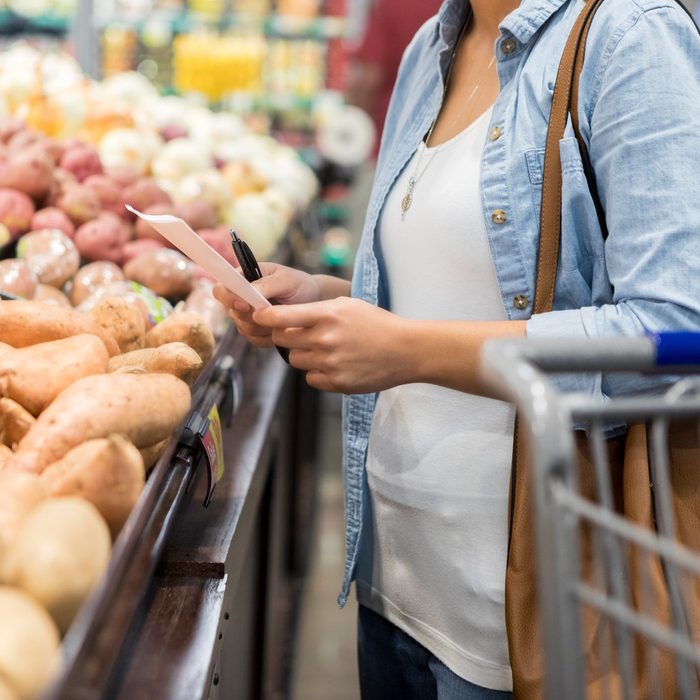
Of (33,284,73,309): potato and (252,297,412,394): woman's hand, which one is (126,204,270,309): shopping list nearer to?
(252,297,412,394): woman's hand

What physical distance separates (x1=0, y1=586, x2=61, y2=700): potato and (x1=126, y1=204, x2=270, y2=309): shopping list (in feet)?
1.52

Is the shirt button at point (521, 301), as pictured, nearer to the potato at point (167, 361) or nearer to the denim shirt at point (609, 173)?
the denim shirt at point (609, 173)

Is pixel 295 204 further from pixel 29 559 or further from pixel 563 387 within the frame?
pixel 29 559

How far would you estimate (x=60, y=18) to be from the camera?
209 inches

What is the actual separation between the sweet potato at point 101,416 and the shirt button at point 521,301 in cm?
44

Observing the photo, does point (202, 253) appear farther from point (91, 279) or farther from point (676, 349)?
point (91, 279)

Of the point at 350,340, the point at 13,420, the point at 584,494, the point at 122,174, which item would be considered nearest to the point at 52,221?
the point at 122,174

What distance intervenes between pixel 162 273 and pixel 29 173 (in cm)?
46

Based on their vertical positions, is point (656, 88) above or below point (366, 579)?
above

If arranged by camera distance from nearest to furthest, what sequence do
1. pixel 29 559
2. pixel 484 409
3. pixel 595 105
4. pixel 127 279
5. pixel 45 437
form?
pixel 29 559 → pixel 45 437 → pixel 595 105 → pixel 484 409 → pixel 127 279

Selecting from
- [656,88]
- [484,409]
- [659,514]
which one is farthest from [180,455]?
[656,88]

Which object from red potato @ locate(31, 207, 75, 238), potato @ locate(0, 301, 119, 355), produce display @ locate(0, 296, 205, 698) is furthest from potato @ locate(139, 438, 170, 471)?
red potato @ locate(31, 207, 75, 238)

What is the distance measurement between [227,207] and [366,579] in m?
1.62

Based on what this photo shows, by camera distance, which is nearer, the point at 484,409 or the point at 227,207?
the point at 484,409
